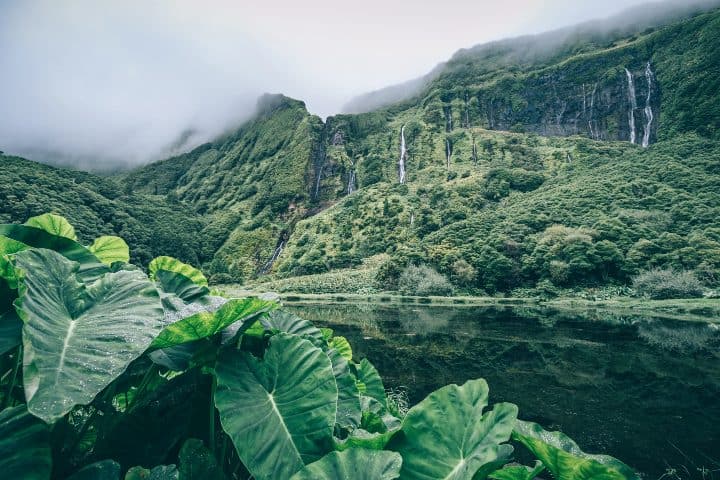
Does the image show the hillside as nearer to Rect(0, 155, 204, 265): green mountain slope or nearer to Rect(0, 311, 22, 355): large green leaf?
Rect(0, 155, 204, 265): green mountain slope

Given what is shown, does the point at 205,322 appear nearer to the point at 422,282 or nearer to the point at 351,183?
the point at 422,282

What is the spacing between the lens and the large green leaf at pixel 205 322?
0.94 metres

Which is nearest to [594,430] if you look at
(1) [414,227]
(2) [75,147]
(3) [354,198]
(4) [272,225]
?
(1) [414,227]

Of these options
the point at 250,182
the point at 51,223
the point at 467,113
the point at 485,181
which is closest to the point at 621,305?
the point at 51,223

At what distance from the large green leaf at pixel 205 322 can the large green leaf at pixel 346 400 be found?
0.56 meters

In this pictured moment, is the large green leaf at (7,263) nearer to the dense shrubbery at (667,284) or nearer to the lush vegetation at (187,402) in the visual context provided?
the lush vegetation at (187,402)

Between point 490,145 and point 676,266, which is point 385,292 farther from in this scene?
point 490,145

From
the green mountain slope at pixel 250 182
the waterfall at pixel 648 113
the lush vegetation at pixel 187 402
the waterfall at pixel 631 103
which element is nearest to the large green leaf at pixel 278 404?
the lush vegetation at pixel 187 402

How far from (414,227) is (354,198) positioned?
2023 cm

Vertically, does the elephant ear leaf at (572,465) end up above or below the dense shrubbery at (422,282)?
above

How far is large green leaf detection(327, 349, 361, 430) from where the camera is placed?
1409 millimetres

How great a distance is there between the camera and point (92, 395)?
70 centimetres

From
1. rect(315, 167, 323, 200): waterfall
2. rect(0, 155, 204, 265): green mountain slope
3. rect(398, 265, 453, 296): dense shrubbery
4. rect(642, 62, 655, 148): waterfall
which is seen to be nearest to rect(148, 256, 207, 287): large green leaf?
rect(398, 265, 453, 296): dense shrubbery

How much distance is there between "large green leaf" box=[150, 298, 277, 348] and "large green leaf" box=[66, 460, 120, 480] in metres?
0.30
